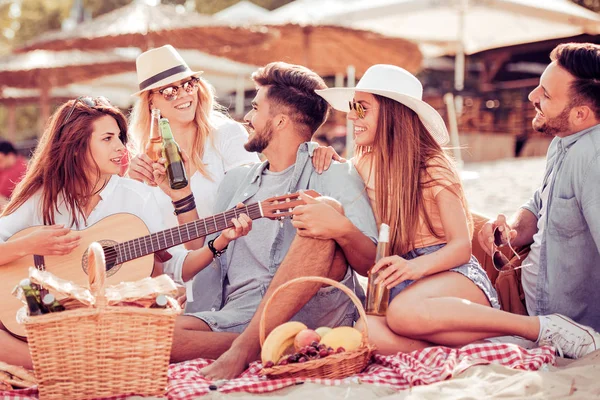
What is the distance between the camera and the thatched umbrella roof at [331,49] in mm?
10797

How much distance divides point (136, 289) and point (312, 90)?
183 centimetres

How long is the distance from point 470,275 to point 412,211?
0.41 m

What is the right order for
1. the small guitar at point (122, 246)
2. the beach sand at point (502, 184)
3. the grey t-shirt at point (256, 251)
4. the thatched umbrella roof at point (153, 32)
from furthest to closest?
the thatched umbrella roof at point (153, 32), the beach sand at point (502, 184), the grey t-shirt at point (256, 251), the small guitar at point (122, 246)

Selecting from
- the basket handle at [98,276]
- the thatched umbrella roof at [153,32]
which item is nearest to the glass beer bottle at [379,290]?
the basket handle at [98,276]

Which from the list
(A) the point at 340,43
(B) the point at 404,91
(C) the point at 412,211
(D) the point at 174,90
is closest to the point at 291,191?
(C) the point at 412,211

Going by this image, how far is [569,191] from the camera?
13.4 ft

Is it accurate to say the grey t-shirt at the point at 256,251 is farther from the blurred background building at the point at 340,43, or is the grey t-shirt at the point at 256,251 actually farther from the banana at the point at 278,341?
the blurred background building at the point at 340,43

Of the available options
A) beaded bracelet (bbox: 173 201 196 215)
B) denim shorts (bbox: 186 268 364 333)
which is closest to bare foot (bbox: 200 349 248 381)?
denim shorts (bbox: 186 268 364 333)

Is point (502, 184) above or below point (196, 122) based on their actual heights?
below

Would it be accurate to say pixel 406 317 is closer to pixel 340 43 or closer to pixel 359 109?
pixel 359 109

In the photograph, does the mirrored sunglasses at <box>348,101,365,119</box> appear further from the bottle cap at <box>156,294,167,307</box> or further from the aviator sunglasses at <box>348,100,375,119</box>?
the bottle cap at <box>156,294,167,307</box>

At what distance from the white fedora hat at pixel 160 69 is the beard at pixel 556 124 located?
2.16 meters

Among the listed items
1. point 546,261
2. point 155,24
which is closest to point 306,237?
point 546,261

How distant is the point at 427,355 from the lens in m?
3.83
